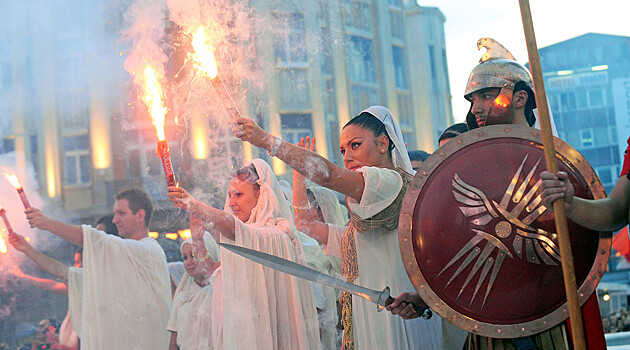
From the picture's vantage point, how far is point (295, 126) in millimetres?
5004

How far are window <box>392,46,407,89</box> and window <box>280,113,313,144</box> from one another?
1330mm

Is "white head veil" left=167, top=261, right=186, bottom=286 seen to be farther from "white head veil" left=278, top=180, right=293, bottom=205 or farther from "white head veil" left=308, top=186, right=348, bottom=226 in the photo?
"white head veil" left=308, top=186, right=348, bottom=226

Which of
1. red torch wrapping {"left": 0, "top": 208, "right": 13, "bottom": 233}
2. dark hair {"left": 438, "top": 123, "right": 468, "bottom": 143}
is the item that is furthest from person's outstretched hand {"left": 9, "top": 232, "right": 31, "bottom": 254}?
dark hair {"left": 438, "top": 123, "right": 468, "bottom": 143}

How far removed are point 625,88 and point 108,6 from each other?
6403 mm

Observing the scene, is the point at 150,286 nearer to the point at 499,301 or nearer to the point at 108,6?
the point at 108,6

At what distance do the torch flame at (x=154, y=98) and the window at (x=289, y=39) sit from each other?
954 mm

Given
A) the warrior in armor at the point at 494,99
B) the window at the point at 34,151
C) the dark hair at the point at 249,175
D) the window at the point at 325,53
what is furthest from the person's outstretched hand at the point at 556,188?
the window at the point at 34,151

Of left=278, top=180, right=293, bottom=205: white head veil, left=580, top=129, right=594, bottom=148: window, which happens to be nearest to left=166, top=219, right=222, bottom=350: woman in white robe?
left=278, top=180, right=293, bottom=205: white head veil

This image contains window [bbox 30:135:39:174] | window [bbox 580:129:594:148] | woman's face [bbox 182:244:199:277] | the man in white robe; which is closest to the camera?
the man in white robe

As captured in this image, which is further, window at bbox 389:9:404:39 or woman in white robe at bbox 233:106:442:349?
window at bbox 389:9:404:39

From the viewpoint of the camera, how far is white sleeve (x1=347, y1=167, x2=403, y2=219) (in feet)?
10.1

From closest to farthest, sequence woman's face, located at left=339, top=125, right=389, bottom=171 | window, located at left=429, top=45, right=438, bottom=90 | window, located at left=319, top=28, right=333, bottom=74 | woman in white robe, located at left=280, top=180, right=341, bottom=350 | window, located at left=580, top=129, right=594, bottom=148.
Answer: woman's face, located at left=339, top=125, right=389, bottom=171
woman in white robe, located at left=280, top=180, right=341, bottom=350
window, located at left=319, top=28, right=333, bottom=74
window, located at left=429, top=45, right=438, bottom=90
window, located at left=580, top=129, right=594, bottom=148

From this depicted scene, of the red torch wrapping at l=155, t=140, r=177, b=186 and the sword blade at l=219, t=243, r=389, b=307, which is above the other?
the red torch wrapping at l=155, t=140, r=177, b=186

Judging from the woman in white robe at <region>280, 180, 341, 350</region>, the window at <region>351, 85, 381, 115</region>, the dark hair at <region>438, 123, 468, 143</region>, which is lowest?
the woman in white robe at <region>280, 180, 341, 350</region>
